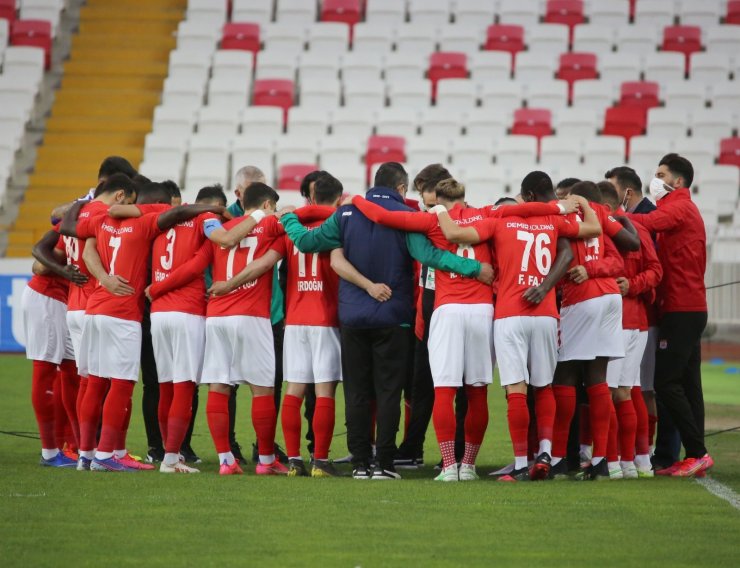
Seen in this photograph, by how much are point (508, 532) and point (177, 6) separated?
74.2ft

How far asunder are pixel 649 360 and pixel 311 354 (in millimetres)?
2693

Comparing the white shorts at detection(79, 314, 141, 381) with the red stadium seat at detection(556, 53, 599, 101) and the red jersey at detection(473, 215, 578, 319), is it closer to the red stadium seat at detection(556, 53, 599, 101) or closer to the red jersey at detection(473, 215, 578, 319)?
the red jersey at detection(473, 215, 578, 319)

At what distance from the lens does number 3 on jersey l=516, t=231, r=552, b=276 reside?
8.25 m

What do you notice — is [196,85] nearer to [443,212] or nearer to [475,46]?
[475,46]

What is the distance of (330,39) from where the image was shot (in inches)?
972

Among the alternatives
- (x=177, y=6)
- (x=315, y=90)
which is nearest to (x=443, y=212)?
(x=315, y=90)

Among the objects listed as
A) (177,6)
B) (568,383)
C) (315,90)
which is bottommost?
(568,383)

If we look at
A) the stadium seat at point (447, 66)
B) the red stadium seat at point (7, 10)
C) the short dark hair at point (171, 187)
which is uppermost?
the red stadium seat at point (7, 10)

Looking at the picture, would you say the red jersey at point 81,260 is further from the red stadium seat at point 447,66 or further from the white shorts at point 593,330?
the red stadium seat at point 447,66

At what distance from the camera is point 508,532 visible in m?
6.27

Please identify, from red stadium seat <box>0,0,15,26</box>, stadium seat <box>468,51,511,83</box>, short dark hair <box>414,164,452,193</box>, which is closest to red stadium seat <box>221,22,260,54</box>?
stadium seat <box>468,51,511,83</box>

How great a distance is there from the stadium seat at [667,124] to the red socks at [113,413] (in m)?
16.1

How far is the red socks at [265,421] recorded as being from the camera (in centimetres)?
859

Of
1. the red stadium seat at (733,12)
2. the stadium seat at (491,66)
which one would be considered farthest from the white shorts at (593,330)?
the red stadium seat at (733,12)
